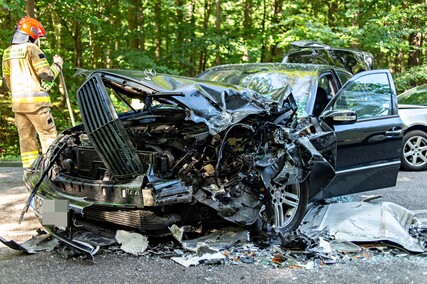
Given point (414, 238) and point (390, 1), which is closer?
point (414, 238)

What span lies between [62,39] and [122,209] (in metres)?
13.2

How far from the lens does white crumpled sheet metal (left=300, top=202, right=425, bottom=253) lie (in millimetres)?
3965

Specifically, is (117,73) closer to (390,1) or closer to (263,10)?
(390,1)

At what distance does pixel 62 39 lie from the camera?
15.3 m

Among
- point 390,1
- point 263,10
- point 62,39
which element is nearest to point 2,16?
point 62,39

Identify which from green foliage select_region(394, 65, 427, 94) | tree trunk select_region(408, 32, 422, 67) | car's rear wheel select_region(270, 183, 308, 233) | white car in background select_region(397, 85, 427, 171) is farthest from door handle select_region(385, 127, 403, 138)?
tree trunk select_region(408, 32, 422, 67)

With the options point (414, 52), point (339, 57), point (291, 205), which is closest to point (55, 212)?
point (291, 205)

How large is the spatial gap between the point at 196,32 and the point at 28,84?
31.4 ft

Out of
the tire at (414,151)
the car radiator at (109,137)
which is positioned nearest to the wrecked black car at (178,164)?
the car radiator at (109,137)

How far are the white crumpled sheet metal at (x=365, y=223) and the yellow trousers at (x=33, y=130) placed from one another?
3346 mm

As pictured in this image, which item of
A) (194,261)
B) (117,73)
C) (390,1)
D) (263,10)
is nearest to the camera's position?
(194,261)

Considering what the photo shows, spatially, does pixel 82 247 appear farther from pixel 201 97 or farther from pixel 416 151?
pixel 416 151

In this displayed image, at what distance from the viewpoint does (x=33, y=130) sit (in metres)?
5.78

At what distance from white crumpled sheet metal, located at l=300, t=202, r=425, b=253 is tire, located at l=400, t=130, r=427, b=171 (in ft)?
12.1
